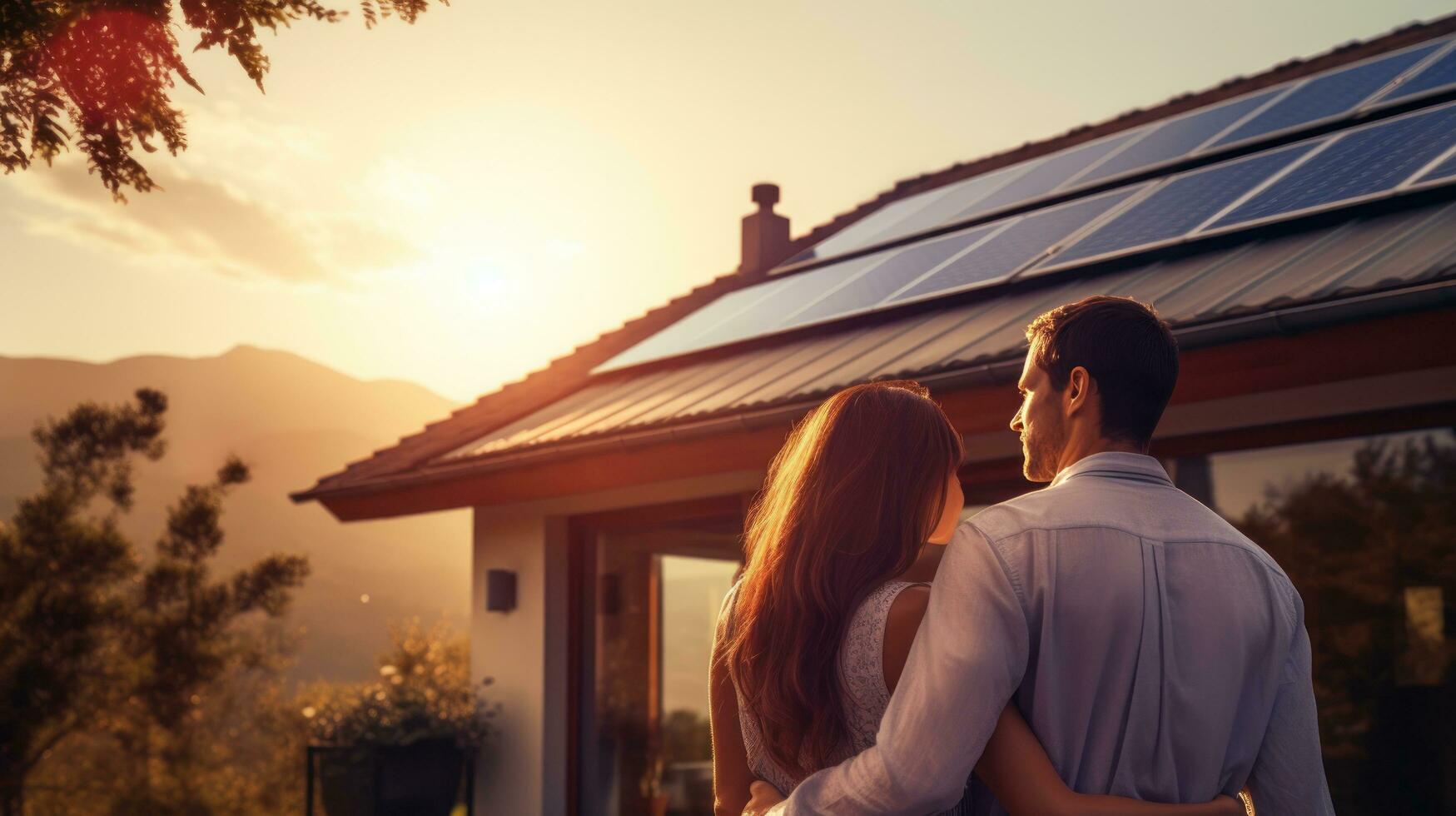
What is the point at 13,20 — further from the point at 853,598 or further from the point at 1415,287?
the point at 1415,287

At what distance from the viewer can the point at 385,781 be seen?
8.30 metres

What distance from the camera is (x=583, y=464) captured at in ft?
25.2

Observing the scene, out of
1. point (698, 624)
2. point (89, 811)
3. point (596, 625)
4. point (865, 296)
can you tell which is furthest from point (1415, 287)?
point (89, 811)

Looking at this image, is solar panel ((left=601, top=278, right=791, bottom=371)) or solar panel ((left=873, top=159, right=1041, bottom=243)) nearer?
solar panel ((left=601, top=278, right=791, bottom=371))

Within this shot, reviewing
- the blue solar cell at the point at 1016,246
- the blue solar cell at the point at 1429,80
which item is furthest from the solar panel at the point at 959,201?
the blue solar cell at the point at 1429,80

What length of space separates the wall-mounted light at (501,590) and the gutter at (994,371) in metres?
0.93

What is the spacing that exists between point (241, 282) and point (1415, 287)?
122 metres

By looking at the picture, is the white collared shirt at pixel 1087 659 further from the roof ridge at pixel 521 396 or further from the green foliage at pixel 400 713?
the roof ridge at pixel 521 396

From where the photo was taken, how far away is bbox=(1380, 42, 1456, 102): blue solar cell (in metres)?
7.47

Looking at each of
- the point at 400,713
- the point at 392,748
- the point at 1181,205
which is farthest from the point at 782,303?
the point at 392,748

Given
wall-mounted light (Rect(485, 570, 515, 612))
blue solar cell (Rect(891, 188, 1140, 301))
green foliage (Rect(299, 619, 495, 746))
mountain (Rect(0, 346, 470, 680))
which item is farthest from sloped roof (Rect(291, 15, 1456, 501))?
mountain (Rect(0, 346, 470, 680))

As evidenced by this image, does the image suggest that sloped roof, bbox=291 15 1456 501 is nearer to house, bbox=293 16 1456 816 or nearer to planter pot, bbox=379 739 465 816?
house, bbox=293 16 1456 816

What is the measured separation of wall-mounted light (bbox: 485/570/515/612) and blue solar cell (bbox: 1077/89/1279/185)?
484 cm

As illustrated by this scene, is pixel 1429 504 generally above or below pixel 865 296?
below
